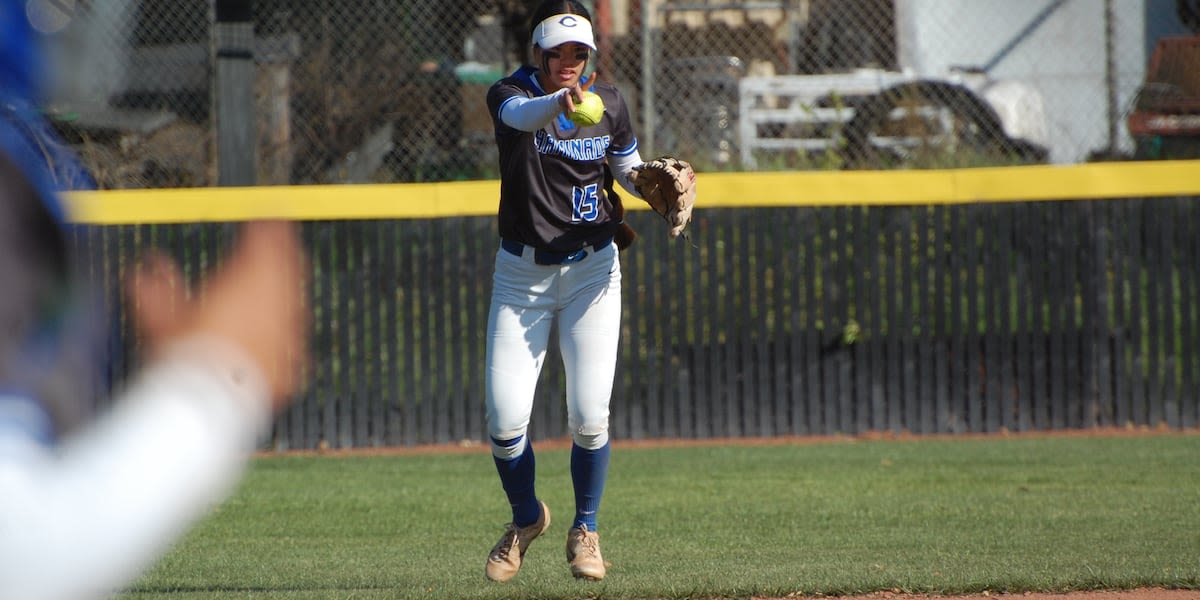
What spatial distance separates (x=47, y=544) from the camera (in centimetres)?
180

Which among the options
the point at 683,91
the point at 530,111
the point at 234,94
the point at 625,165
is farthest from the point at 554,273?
the point at 683,91

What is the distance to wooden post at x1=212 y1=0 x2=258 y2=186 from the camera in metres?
10.4

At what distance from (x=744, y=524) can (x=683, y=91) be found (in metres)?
4.91

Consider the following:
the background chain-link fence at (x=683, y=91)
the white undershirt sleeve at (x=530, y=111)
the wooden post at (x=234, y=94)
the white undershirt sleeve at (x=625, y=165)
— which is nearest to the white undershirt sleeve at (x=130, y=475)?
the white undershirt sleeve at (x=530, y=111)

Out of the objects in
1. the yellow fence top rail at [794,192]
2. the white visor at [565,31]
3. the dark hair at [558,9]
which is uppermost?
the dark hair at [558,9]

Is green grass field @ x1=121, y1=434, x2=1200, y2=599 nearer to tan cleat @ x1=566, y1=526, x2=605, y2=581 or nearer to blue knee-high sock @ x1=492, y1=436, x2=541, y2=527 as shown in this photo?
tan cleat @ x1=566, y1=526, x2=605, y2=581

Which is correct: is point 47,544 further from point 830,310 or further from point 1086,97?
point 1086,97

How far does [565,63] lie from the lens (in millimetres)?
5270

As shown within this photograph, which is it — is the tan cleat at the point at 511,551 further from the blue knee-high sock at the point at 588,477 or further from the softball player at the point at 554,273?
the blue knee-high sock at the point at 588,477

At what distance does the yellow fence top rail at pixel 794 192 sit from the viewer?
1009 cm

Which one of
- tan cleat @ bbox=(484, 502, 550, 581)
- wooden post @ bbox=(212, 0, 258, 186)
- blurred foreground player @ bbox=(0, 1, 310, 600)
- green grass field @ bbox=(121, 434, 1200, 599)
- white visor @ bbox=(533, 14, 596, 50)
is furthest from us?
wooden post @ bbox=(212, 0, 258, 186)

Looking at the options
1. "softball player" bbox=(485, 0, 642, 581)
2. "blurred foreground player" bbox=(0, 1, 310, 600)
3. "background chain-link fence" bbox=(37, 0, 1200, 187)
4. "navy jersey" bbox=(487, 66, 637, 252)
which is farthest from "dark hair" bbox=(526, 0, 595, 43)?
"background chain-link fence" bbox=(37, 0, 1200, 187)

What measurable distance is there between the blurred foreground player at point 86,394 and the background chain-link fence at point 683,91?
9079mm

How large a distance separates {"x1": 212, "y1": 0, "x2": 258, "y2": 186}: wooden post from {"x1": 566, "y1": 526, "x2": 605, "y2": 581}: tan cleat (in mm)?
5815
